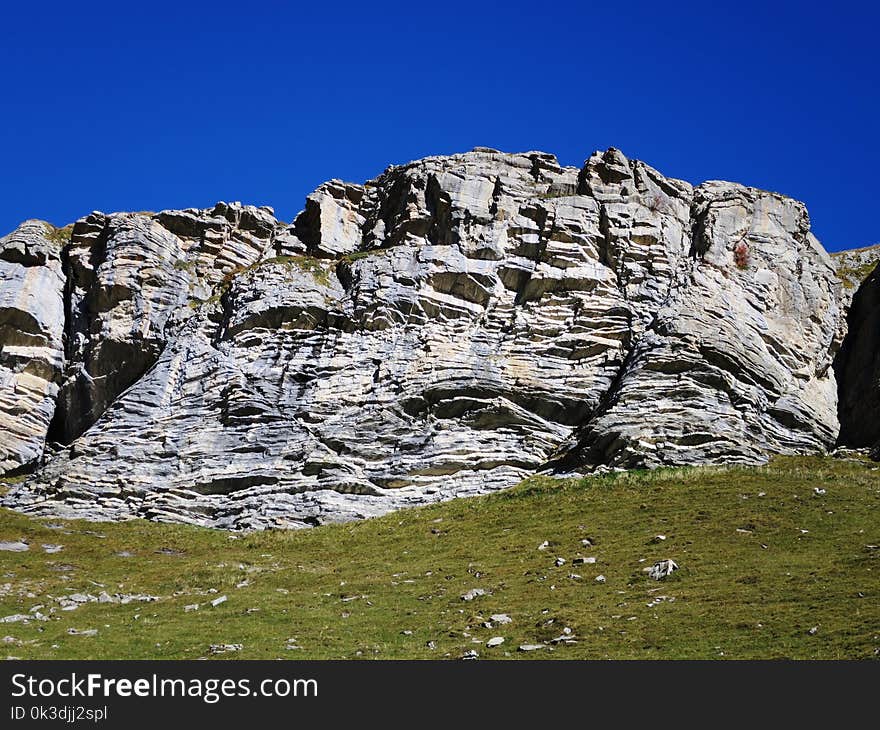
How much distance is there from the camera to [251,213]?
87938 millimetres

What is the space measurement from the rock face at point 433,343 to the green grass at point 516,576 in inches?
169

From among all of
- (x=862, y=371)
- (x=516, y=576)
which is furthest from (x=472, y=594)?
(x=862, y=371)

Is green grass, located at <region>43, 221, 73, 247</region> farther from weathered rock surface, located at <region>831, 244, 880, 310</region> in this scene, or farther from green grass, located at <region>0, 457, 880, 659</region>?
weathered rock surface, located at <region>831, 244, 880, 310</region>

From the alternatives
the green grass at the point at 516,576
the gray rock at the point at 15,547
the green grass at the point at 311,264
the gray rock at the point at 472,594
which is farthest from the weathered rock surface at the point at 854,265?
the gray rock at the point at 15,547

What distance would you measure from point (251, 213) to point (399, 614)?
5943 cm

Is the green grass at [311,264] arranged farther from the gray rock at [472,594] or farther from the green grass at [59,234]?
the gray rock at [472,594]

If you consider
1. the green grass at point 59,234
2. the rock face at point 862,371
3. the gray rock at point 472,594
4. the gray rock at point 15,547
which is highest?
the green grass at point 59,234

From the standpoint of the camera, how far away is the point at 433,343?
6600cm

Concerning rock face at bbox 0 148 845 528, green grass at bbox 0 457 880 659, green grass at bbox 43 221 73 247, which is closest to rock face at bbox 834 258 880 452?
rock face at bbox 0 148 845 528

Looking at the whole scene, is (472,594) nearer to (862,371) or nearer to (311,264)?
(862,371)

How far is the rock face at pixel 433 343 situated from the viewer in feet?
191

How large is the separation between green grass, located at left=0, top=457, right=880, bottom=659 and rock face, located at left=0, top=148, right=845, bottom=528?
14.1 ft

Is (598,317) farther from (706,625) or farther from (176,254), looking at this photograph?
(706,625)
